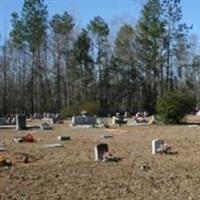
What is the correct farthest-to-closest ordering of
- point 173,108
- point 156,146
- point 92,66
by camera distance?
point 92,66
point 173,108
point 156,146

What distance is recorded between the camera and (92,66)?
3191 inches

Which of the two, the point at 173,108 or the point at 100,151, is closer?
the point at 100,151

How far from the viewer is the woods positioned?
75.2m

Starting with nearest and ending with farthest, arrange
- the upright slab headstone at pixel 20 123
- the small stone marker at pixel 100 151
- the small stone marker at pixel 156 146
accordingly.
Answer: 1. the small stone marker at pixel 100 151
2. the small stone marker at pixel 156 146
3. the upright slab headstone at pixel 20 123

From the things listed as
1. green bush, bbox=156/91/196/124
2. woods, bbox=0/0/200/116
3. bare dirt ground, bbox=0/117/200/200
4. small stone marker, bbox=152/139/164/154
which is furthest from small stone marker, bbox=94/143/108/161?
woods, bbox=0/0/200/116

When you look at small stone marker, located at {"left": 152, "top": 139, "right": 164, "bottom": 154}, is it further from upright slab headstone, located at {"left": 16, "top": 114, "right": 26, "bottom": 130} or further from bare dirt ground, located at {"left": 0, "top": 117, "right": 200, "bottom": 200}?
upright slab headstone, located at {"left": 16, "top": 114, "right": 26, "bottom": 130}

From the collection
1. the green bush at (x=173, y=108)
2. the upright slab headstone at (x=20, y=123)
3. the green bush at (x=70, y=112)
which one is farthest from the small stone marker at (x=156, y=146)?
the green bush at (x=70, y=112)

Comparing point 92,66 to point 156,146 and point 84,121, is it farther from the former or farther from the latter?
point 156,146

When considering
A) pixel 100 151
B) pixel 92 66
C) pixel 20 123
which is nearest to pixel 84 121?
pixel 20 123

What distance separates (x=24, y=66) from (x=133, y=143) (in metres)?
65.3

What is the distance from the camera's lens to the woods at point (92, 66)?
75188 millimetres

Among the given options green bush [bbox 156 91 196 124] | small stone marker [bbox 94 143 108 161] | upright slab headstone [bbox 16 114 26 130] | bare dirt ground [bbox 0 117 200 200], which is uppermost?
green bush [bbox 156 91 196 124]

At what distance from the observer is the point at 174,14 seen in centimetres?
7169

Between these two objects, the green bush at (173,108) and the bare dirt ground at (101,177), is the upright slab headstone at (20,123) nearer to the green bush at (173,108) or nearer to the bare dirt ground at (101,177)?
the green bush at (173,108)
